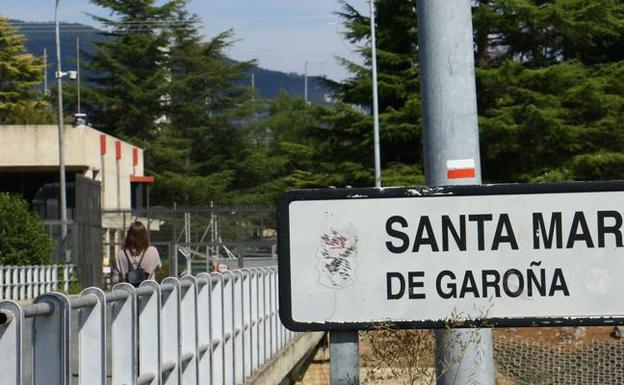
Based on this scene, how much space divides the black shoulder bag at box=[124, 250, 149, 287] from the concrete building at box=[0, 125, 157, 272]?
137ft

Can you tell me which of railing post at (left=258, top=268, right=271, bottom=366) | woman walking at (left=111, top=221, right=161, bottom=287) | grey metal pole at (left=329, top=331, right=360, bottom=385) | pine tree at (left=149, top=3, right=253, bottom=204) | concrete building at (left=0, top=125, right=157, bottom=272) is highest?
pine tree at (left=149, top=3, right=253, bottom=204)

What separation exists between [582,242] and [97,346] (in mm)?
2726

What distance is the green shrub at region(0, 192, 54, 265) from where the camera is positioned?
46.0 meters

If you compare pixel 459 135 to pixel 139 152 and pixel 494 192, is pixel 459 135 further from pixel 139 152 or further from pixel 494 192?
pixel 139 152

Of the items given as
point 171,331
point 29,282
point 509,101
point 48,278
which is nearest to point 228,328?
point 171,331

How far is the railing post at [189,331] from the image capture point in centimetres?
938

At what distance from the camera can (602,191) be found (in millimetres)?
4637

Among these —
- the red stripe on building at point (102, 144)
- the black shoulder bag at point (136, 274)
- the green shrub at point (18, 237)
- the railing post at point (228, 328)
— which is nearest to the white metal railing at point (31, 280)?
the green shrub at point (18, 237)

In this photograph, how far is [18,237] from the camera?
152 feet

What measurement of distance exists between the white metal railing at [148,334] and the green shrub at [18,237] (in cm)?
3249

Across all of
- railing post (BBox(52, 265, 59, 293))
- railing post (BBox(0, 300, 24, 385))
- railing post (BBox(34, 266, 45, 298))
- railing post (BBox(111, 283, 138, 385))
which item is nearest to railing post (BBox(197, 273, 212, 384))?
railing post (BBox(111, 283, 138, 385))

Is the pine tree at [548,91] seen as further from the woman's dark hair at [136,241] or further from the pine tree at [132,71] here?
the pine tree at [132,71]

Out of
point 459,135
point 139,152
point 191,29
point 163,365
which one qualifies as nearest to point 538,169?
point 139,152

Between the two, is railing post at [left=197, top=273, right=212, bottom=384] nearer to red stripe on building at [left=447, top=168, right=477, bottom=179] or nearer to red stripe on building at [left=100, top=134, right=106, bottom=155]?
red stripe on building at [left=447, top=168, right=477, bottom=179]
